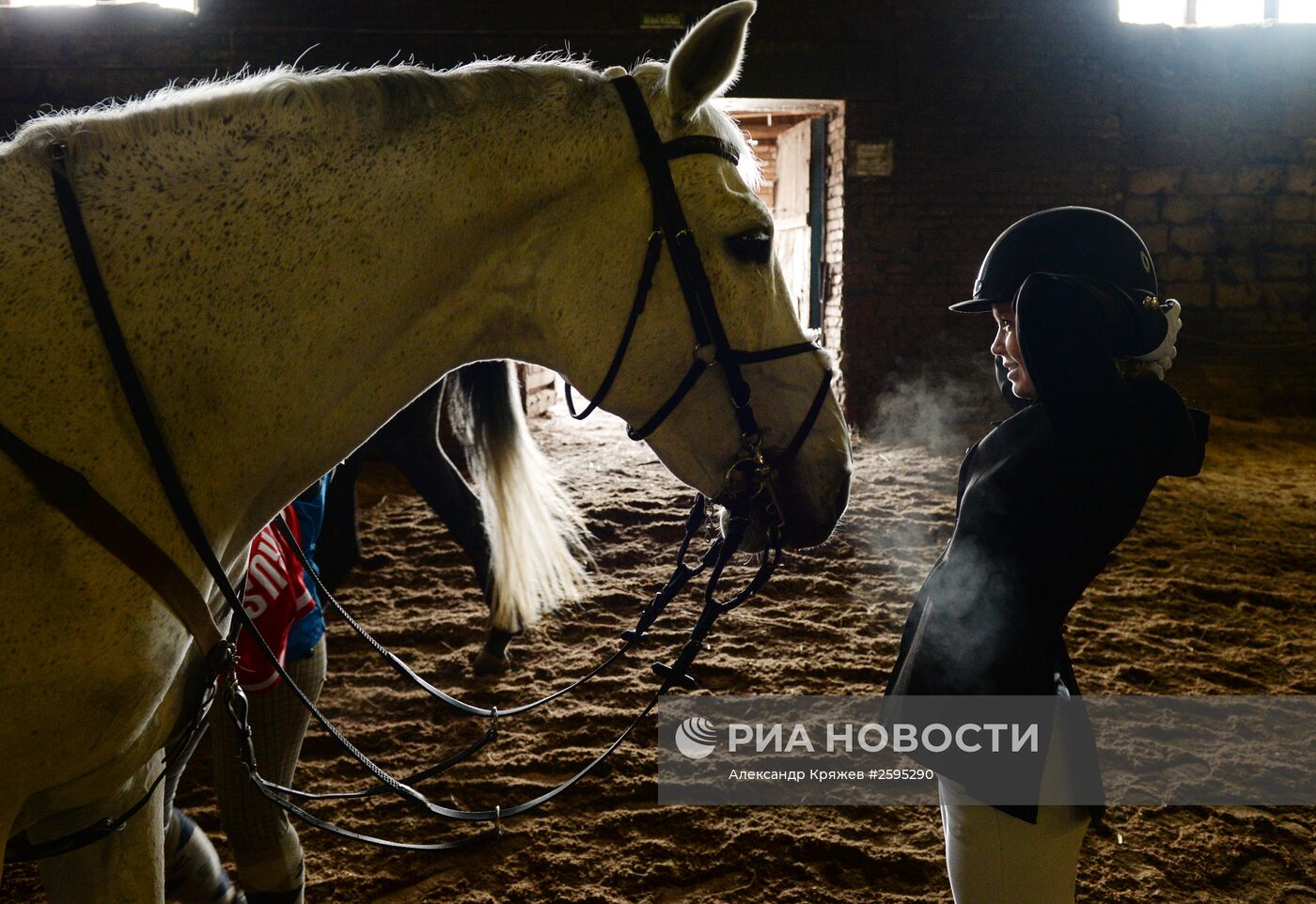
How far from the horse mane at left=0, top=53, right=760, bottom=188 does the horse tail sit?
1886 millimetres

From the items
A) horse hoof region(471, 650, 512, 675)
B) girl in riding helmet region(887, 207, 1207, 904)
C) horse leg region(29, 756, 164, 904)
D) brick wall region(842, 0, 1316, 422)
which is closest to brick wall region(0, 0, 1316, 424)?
brick wall region(842, 0, 1316, 422)

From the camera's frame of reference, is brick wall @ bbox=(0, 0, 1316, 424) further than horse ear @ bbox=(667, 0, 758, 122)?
Yes

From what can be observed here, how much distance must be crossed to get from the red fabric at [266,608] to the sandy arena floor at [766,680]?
0.96 metres

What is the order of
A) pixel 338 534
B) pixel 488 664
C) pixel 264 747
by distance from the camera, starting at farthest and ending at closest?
pixel 338 534 → pixel 488 664 → pixel 264 747

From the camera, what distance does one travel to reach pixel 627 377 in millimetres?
1234

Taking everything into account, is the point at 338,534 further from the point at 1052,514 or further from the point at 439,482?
the point at 1052,514

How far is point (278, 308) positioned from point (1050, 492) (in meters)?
1.27

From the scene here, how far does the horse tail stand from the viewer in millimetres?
3029

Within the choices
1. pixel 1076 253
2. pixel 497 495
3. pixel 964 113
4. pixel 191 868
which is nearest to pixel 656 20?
pixel 964 113

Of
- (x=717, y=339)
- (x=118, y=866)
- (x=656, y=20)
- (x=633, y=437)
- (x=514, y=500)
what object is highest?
(x=656, y=20)

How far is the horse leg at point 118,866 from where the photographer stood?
121cm

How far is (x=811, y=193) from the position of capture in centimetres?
815

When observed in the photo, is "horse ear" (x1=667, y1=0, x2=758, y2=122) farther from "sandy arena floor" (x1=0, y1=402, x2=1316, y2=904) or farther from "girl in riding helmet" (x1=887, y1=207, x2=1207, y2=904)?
"sandy arena floor" (x1=0, y1=402, x2=1316, y2=904)

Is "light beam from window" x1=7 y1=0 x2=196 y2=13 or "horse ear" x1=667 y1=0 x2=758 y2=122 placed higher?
"light beam from window" x1=7 y1=0 x2=196 y2=13
